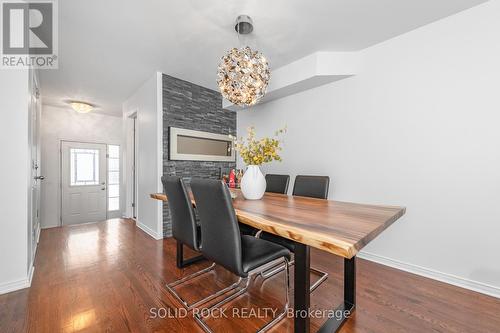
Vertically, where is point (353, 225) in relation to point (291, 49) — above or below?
below

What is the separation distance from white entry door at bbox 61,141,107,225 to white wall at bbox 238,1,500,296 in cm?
509

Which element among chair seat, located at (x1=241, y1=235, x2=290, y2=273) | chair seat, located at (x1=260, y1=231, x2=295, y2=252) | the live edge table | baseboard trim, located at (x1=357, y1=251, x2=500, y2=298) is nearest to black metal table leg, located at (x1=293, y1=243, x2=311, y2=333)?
the live edge table

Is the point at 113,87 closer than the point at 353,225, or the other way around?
the point at 353,225

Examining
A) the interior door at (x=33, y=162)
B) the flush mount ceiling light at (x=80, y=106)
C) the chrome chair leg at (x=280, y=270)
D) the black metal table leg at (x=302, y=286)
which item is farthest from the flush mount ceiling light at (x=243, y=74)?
the flush mount ceiling light at (x=80, y=106)

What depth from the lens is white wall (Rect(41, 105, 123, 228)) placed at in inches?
168

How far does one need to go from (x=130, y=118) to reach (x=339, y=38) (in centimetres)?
412

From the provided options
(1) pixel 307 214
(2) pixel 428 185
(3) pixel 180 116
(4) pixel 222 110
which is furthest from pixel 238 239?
(4) pixel 222 110

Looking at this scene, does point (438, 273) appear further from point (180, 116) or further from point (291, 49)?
point (180, 116)

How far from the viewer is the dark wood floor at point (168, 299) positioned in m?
1.41

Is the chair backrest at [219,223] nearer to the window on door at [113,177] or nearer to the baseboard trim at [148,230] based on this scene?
the baseboard trim at [148,230]

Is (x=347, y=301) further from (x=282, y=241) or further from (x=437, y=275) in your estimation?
(x=437, y=275)

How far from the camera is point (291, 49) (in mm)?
2600

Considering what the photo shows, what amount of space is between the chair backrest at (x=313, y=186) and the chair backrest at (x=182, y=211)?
1268 mm

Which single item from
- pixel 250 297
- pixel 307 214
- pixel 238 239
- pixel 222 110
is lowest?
pixel 250 297
